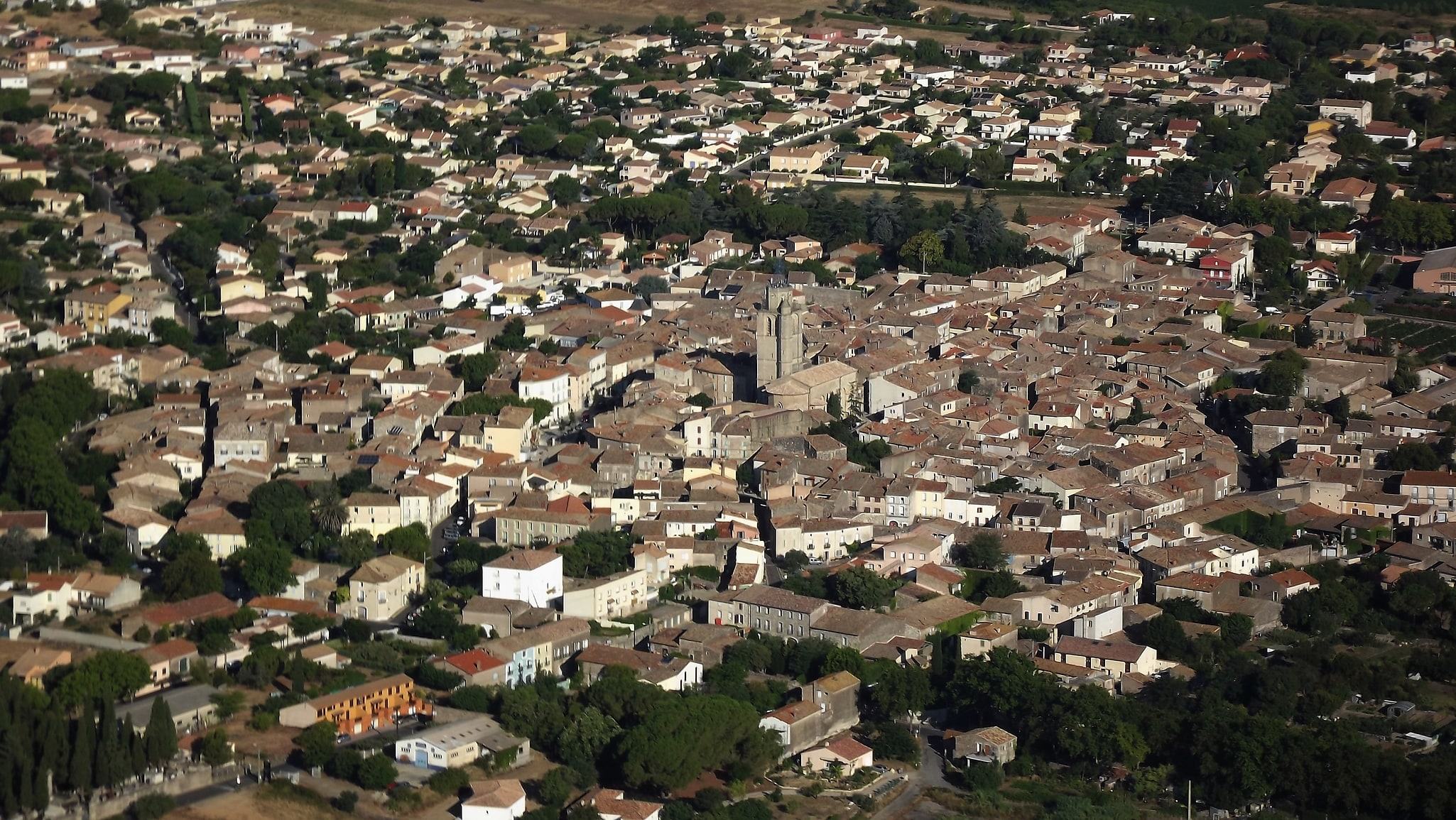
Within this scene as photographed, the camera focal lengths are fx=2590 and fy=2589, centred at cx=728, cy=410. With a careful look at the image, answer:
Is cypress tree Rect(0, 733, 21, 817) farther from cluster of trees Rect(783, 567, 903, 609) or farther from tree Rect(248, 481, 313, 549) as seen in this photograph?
cluster of trees Rect(783, 567, 903, 609)

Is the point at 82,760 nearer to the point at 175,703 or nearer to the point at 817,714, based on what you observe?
the point at 175,703

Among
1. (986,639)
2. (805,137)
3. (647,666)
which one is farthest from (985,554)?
(805,137)

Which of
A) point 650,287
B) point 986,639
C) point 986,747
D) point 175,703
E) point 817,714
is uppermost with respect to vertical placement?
point 650,287

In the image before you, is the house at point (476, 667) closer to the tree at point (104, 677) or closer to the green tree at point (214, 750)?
the green tree at point (214, 750)

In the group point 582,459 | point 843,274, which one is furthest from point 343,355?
point 843,274

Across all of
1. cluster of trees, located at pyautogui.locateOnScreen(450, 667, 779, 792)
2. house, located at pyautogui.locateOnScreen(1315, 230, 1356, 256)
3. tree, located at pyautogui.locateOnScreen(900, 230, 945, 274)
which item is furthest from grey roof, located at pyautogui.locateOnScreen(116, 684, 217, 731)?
house, located at pyautogui.locateOnScreen(1315, 230, 1356, 256)

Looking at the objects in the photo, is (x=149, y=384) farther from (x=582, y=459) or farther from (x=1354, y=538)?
(x=1354, y=538)

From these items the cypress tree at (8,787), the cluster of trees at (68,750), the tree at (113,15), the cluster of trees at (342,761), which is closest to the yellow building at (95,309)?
the cluster of trees at (68,750)
